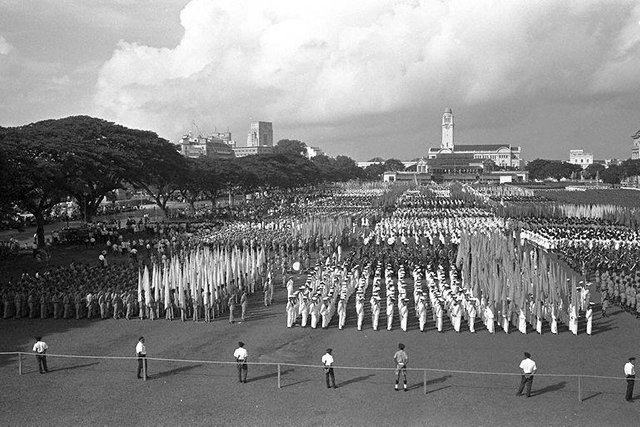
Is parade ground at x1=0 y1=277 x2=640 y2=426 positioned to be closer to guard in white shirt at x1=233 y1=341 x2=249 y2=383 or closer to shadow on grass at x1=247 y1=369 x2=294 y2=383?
shadow on grass at x1=247 y1=369 x2=294 y2=383

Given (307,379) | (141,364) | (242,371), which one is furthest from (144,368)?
(307,379)

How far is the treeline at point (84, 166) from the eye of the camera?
31.8m

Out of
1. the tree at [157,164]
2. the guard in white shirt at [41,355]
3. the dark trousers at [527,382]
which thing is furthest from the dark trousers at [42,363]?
the tree at [157,164]

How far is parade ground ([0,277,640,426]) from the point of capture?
11.4m

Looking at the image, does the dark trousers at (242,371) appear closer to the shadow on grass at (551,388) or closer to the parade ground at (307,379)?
the parade ground at (307,379)

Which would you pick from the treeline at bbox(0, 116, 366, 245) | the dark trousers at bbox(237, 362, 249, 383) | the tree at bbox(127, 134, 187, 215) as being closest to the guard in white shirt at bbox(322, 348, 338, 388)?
the dark trousers at bbox(237, 362, 249, 383)

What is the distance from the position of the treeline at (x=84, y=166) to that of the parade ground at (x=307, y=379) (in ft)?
51.9

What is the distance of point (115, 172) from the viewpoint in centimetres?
4059

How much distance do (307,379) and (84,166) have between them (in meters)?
27.8

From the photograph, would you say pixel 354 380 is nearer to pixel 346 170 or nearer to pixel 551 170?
pixel 346 170

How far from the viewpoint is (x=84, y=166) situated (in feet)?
119

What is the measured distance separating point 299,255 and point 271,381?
658 inches

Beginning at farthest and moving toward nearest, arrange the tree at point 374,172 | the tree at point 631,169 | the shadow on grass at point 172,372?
the tree at point 374,172
the tree at point 631,169
the shadow on grass at point 172,372

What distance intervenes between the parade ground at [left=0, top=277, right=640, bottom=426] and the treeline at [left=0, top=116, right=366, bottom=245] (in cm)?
1581
